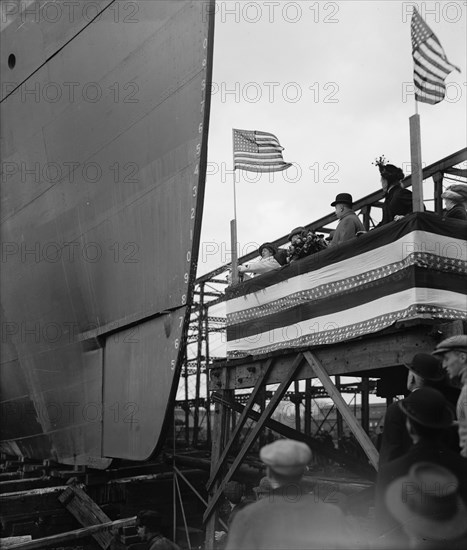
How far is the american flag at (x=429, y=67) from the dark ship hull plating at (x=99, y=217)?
174 centimetres

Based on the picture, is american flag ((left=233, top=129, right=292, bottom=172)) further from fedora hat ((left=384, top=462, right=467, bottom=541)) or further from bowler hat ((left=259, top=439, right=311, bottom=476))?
bowler hat ((left=259, top=439, right=311, bottom=476))

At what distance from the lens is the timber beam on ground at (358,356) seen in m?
4.92

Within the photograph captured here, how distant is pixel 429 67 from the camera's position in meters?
5.50

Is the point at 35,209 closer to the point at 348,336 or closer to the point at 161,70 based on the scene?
the point at 161,70

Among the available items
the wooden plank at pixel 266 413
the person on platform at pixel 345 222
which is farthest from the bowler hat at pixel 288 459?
the wooden plank at pixel 266 413

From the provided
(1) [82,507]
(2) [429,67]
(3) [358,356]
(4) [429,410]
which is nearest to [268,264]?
(3) [358,356]

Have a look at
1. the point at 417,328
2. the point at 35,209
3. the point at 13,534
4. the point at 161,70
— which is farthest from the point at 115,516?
the point at 161,70

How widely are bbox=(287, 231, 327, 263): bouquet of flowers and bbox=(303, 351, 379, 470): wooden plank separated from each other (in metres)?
0.97

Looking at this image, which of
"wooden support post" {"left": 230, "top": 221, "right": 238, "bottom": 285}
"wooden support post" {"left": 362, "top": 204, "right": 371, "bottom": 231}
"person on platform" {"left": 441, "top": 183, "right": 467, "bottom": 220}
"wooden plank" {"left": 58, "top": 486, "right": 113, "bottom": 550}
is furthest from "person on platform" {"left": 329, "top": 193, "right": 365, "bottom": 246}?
"wooden plank" {"left": 58, "top": 486, "right": 113, "bottom": 550}

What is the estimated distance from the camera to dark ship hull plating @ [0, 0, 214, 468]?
5758mm

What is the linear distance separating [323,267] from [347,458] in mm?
2662

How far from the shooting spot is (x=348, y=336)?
5.58 meters

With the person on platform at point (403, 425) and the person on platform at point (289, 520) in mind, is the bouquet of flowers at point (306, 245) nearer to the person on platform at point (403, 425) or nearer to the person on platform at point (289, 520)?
the person on platform at point (403, 425)

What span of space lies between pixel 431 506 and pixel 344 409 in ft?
8.59
